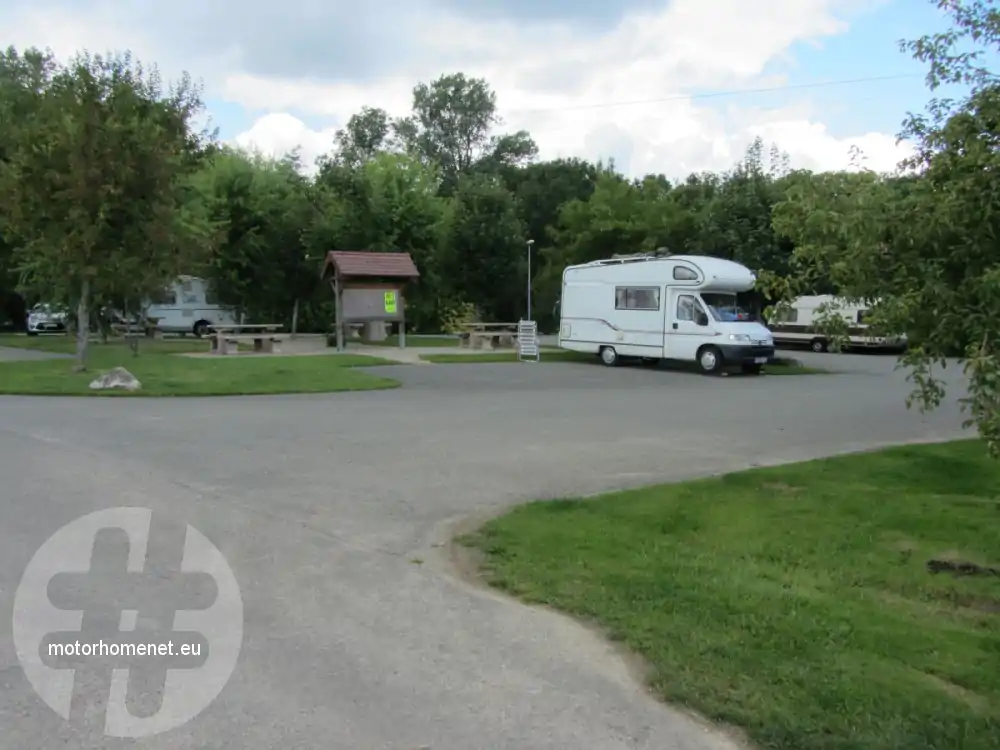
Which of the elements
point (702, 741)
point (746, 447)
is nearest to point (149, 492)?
point (702, 741)

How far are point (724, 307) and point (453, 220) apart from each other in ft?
75.0

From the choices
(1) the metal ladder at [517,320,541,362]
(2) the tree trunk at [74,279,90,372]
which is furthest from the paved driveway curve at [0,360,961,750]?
(1) the metal ladder at [517,320,541,362]

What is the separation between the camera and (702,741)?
4.07m

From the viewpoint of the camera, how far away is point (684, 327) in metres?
26.6

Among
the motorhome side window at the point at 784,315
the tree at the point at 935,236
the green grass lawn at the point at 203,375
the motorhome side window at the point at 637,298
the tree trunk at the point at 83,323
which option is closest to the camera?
the tree at the point at 935,236

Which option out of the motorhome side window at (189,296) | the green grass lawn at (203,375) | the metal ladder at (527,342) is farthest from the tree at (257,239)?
the metal ladder at (527,342)

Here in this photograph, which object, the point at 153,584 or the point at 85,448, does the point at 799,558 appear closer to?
the point at 153,584

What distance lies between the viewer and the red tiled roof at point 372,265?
32.5m

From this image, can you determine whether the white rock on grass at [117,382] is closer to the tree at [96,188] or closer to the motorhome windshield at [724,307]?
the tree at [96,188]

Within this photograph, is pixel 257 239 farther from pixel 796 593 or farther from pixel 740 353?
pixel 796 593

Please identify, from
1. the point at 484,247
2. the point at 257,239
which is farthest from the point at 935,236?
the point at 484,247

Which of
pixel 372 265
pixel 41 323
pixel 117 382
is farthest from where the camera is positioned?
pixel 41 323

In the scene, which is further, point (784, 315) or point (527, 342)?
point (527, 342)

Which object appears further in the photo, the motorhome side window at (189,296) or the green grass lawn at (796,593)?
the motorhome side window at (189,296)
